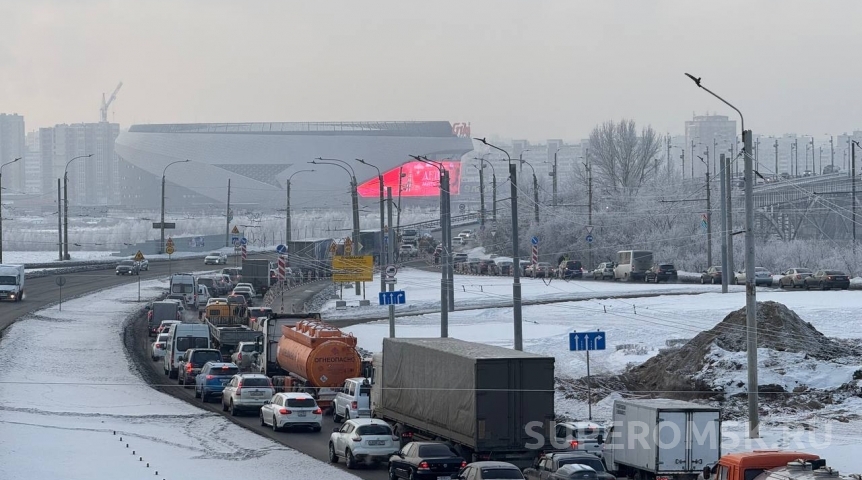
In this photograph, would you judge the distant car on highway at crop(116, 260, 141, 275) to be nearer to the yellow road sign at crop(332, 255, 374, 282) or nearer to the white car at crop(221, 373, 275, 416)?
the yellow road sign at crop(332, 255, 374, 282)

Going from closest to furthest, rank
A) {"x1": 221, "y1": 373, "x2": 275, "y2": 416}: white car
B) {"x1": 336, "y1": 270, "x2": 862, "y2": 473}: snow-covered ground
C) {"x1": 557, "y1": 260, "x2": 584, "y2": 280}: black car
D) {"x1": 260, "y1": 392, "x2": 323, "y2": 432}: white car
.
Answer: {"x1": 336, "y1": 270, "x2": 862, "y2": 473}: snow-covered ground, {"x1": 260, "y1": 392, "x2": 323, "y2": 432}: white car, {"x1": 221, "y1": 373, "x2": 275, "y2": 416}: white car, {"x1": 557, "y1": 260, "x2": 584, "y2": 280}: black car

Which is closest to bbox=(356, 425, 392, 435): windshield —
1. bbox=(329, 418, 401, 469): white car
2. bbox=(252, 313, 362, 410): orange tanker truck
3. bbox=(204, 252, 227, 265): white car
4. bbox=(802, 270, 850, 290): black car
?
bbox=(329, 418, 401, 469): white car

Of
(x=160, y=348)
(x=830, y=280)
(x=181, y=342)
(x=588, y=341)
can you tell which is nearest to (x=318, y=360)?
(x=588, y=341)

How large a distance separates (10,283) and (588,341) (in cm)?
4729

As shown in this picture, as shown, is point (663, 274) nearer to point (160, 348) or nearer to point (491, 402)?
point (160, 348)

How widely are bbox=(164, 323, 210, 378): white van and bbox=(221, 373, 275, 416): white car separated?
9704 millimetres

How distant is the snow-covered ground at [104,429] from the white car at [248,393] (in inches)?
28.4

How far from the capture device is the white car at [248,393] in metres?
32.7

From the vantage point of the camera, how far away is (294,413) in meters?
29.8

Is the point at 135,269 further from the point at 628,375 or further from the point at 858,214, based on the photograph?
the point at 628,375

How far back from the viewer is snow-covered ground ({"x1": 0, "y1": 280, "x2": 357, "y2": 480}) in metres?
23.8

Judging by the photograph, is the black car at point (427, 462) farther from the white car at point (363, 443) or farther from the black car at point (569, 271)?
the black car at point (569, 271)

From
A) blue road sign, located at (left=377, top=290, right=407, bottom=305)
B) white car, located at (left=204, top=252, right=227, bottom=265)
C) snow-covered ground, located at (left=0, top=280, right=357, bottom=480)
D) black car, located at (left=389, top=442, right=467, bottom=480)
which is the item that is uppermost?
white car, located at (left=204, top=252, right=227, bottom=265)

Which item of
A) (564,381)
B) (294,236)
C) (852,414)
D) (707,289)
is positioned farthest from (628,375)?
→ (294,236)
